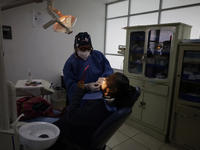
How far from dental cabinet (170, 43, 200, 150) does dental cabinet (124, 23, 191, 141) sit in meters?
0.10

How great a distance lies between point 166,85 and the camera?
235 centimetres

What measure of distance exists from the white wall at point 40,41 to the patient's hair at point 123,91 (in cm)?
242

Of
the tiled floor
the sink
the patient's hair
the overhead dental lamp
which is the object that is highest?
the overhead dental lamp

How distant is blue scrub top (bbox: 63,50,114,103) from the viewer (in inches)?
54.9

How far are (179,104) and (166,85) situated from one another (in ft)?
1.10

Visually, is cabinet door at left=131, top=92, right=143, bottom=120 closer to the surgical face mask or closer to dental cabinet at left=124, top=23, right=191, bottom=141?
dental cabinet at left=124, top=23, right=191, bottom=141

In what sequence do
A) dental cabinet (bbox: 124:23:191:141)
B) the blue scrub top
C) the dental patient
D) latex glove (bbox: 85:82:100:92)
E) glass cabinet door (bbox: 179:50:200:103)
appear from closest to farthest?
the dental patient, latex glove (bbox: 85:82:100:92), the blue scrub top, glass cabinet door (bbox: 179:50:200:103), dental cabinet (bbox: 124:23:191:141)

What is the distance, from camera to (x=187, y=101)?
217 centimetres

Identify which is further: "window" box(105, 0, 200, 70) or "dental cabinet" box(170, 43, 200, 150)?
"window" box(105, 0, 200, 70)

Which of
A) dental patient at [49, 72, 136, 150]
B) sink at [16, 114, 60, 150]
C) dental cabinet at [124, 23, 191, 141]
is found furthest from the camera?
dental cabinet at [124, 23, 191, 141]

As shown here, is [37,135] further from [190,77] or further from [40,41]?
[40,41]

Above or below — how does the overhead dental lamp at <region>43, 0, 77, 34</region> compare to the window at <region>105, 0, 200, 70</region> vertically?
below

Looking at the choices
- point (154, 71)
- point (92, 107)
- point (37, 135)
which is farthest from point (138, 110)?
point (37, 135)

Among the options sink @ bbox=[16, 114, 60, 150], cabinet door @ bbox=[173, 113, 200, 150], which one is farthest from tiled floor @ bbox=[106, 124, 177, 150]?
sink @ bbox=[16, 114, 60, 150]
